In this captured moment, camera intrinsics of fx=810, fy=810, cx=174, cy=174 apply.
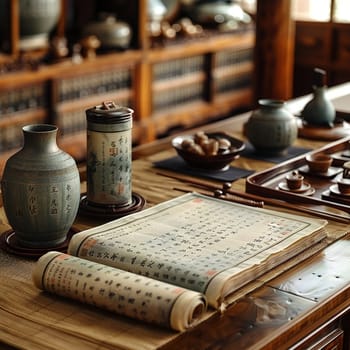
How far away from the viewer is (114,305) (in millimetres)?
1493

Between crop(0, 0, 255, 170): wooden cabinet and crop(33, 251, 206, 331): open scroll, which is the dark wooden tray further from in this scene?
crop(0, 0, 255, 170): wooden cabinet

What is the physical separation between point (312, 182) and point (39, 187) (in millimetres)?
965

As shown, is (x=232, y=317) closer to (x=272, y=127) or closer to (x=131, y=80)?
(x=272, y=127)

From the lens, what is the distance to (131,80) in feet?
18.1

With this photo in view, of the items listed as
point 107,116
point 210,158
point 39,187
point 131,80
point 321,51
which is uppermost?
point 107,116

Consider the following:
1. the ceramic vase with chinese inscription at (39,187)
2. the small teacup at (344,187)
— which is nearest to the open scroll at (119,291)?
the ceramic vase with chinese inscription at (39,187)

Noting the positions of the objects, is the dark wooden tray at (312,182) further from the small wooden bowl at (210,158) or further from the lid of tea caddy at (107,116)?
the lid of tea caddy at (107,116)

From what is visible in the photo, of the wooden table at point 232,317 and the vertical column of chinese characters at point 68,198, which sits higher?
the vertical column of chinese characters at point 68,198

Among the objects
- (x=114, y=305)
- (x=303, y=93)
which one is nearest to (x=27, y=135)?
(x=114, y=305)

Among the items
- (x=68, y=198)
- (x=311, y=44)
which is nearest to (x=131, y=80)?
(x=311, y=44)

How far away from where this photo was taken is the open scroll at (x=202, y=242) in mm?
1587

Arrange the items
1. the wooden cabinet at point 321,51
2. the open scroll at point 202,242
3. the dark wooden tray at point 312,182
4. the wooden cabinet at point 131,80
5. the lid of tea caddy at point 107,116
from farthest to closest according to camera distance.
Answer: the wooden cabinet at point 321,51, the wooden cabinet at point 131,80, the dark wooden tray at point 312,182, the lid of tea caddy at point 107,116, the open scroll at point 202,242

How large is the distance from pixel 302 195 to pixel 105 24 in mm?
3374

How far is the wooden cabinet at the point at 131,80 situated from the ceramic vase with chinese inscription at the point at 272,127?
2.27 m
